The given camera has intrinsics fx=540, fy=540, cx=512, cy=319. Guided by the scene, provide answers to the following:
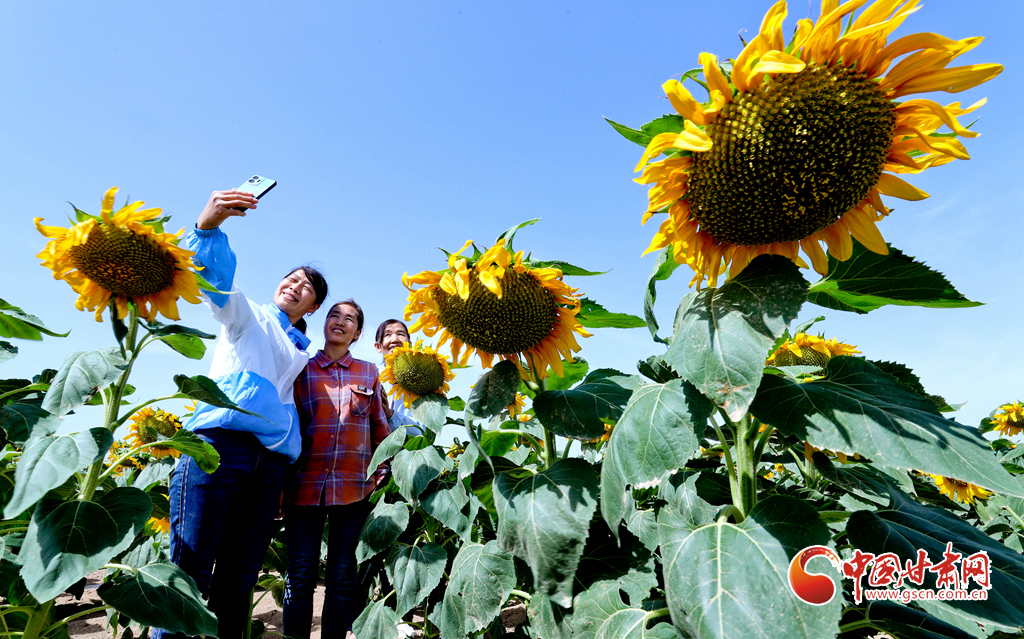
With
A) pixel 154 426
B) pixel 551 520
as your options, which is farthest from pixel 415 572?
pixel 154 426

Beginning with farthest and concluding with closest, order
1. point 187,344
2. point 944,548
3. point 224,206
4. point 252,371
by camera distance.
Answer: point 252,371 → point 224,206 → point 187,344 → point 944,548

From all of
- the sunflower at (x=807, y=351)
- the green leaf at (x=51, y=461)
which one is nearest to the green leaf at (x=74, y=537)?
the green leaf at (x=51, y=461)

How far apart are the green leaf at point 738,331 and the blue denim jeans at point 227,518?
8.52 feet

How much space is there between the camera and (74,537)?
1.68 metres

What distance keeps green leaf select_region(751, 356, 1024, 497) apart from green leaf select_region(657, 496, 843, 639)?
0.52ft

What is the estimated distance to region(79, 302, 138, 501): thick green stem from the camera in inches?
76.2

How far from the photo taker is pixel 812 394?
3.48ft

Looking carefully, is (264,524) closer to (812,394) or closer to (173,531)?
(173,531)

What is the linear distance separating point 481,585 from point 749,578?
0.97 meters

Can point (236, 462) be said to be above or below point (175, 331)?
below

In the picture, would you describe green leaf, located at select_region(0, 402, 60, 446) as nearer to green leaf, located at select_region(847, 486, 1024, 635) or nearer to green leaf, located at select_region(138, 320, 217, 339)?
green leaf, located at select_region(138, 320, 217, 339)

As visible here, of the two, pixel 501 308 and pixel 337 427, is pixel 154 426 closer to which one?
pixel 337 427

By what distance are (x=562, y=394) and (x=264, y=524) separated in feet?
7.79

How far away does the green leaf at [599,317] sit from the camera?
167cm
